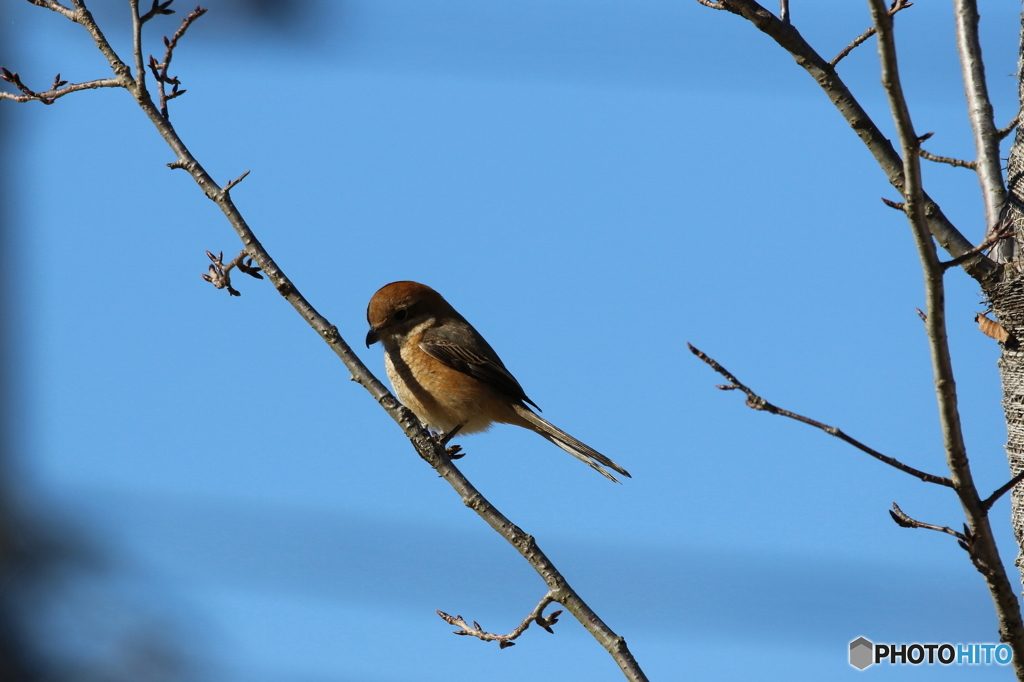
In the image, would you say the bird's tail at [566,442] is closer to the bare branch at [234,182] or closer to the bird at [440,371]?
the bird at [440,371]

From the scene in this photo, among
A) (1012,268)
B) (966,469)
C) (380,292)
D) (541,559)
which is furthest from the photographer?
(380,292)

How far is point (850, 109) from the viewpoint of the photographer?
3.42m

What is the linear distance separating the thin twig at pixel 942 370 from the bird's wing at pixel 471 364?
10.6 ft

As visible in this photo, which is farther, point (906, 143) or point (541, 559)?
point (541, 559)

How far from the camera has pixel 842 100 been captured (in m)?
3.41

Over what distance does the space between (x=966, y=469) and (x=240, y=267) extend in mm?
2361

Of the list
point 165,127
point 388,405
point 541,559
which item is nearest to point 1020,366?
point 541,559

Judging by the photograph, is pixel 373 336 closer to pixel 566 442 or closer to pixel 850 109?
pixel 566 442

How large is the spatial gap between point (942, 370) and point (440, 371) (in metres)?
3.38

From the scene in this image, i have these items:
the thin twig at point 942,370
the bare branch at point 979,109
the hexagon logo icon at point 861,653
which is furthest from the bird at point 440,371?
the thin twig at point 942,370

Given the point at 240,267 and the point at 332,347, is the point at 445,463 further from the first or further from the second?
the point at 240,267

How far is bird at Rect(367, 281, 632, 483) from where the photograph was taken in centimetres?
536

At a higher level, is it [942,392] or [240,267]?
[240,267]

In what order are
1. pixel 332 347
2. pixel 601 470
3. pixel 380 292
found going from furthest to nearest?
1. pixel 380 292
2. pixel 601 470
3. pixel 332 347
